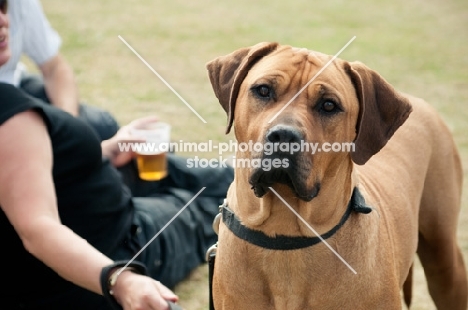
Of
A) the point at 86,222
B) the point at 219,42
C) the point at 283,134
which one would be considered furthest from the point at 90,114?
the point at 219,42

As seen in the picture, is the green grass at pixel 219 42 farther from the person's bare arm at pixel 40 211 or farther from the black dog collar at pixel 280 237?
the person's bare arm at pixel 40 211

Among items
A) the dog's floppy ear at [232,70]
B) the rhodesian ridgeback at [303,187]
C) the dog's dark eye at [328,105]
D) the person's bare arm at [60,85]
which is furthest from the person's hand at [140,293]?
the person's bare arm at [60,85]

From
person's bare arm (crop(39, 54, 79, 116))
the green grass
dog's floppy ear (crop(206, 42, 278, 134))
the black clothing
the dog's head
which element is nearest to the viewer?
the dog's head

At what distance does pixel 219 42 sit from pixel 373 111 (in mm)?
6281

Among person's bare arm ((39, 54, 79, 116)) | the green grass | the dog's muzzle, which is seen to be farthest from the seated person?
the green grass

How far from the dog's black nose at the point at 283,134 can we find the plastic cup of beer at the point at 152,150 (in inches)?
76.9

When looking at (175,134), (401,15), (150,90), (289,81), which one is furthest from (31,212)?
(401,15)

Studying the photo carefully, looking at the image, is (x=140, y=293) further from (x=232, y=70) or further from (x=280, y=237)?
(x=232, y=70)

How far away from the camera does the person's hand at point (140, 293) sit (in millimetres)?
2688

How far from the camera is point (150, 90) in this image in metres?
7.67

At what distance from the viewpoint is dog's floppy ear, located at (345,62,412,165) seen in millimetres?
3023

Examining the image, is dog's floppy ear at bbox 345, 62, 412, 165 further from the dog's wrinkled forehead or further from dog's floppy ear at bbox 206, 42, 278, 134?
dog's floppy ear at bbox 206, 42, 278, 134

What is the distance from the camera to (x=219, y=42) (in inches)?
362

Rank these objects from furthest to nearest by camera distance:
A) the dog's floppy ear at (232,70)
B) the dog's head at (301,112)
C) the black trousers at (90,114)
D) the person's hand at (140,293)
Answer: the black trousers at (90,114)
the dog's floppy ear at (232,70)
the dog's head at (301,112)
the person's hand at (140,293)
